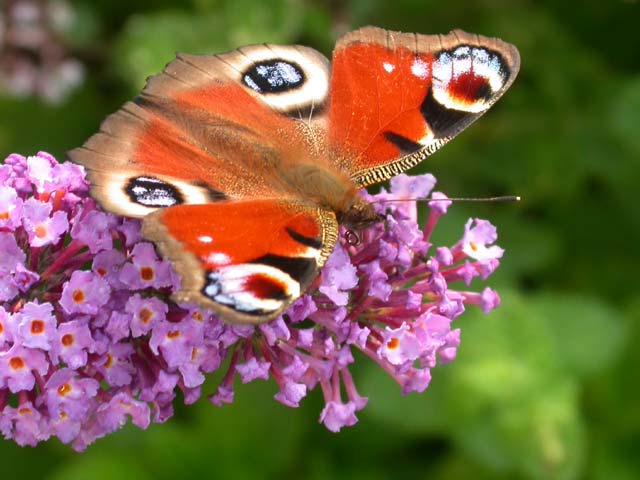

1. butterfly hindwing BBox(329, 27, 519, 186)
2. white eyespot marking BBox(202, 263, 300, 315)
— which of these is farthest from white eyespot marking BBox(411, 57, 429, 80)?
white eyespot marking BBox(202, 263, 300, 315)

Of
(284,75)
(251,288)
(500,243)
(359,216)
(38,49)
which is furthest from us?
(38,49)

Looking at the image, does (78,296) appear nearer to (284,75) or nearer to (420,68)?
(284,75)

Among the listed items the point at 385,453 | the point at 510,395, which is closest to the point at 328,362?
the point at 510,395

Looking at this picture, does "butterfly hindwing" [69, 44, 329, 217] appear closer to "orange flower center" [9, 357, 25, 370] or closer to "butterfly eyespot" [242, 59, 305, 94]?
"butterfly eyespot" [242, 59, 305, 94]

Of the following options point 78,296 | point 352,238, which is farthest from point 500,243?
point 78,296

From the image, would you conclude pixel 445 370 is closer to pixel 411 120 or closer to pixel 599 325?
pixel 599 325

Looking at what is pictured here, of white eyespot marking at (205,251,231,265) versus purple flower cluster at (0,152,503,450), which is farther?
purple flower cluster at (0,152,503,450)
